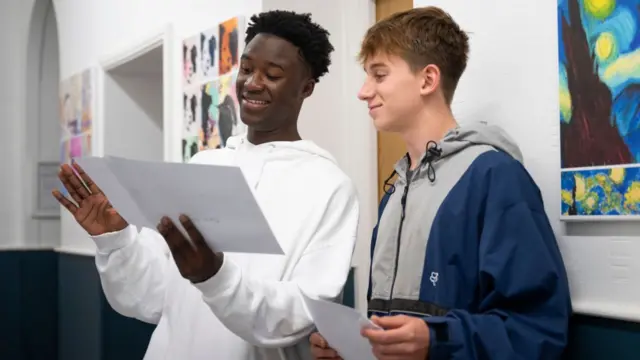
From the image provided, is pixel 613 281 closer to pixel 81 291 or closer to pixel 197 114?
pixel 197 114

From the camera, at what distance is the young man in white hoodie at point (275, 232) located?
63.7 inches

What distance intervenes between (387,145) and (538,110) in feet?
3.57

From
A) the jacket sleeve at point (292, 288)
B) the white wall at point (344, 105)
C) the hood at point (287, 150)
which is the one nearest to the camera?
the jacket sleeve at point (292, 288)

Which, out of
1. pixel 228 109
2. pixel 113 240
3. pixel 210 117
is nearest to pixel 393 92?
pixel 113 240

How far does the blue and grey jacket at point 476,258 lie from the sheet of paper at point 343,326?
0.12m

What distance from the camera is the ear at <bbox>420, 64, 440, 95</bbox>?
1.57m

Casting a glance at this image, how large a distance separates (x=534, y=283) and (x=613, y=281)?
0.24m

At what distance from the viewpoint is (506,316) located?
136 cm

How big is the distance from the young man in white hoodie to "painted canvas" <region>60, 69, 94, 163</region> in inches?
112

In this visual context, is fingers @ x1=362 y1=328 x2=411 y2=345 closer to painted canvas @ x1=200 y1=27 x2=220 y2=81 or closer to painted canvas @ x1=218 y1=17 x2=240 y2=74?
painted canvas @ x1=218 y1=17 x2=240 y2=74

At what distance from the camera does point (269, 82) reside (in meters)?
1.83

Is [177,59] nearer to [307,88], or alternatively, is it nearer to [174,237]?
[307,88]

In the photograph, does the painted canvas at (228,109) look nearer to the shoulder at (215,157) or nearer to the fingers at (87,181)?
the shoulder at (215,157)

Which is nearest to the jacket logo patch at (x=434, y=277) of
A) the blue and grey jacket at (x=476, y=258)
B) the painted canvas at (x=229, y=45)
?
the blue and grey jacket at (x=476, y=258)
